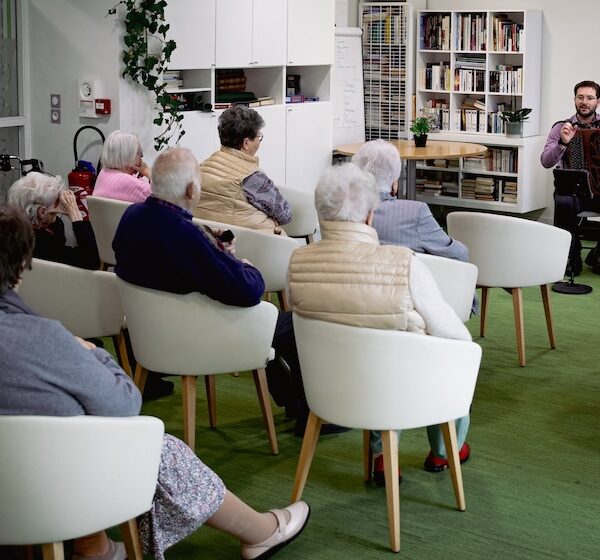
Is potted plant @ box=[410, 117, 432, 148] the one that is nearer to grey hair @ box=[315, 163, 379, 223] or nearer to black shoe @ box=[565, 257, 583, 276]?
black shoe @ box=[565, 257, 583, 276]

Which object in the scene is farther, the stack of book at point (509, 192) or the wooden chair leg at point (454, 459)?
the stack of book at point (509, 192)

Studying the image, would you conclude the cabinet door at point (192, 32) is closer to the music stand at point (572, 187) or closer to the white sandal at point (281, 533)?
the music stand at point (572, 187)

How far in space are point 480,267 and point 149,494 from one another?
10.1 ft

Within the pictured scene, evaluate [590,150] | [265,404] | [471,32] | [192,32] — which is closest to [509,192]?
[471,32]

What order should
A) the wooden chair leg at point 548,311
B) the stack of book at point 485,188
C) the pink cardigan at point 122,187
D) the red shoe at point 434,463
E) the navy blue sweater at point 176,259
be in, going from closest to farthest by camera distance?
1. the navy blue sweater at point 176,259
2. the red shoe at point 434,463
3. the pink cardigan at point 122,187
4. the wooden chair leg at point 548,311
5. the stack of book at point 485,188

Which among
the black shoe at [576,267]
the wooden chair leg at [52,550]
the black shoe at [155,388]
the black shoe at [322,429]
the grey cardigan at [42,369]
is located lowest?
the black shoe at [322,429]

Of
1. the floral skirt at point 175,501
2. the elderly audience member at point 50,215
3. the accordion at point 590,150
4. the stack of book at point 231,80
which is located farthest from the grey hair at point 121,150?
the accordion at point 590,150

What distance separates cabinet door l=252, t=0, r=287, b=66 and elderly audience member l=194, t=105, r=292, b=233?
106 inches

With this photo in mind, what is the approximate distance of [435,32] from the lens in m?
9.84

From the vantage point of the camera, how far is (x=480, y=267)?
5590 mm

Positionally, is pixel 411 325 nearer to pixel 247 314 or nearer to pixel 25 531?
pixel 247 314

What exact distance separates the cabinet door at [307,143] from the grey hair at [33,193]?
4239 mm

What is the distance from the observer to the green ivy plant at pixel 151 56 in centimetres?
682

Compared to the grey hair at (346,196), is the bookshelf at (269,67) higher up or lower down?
higher up
